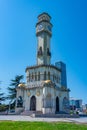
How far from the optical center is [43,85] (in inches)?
1626

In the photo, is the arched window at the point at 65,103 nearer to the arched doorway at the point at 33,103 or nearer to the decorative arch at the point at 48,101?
the decorative arch at the point at 48,101

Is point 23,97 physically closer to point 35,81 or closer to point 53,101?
point 35,81

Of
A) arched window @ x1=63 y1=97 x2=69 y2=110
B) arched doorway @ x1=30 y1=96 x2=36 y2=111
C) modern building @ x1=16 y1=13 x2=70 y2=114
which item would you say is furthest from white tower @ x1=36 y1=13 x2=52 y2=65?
arched window @ x1=63 y1=97 x2=69 y2=110

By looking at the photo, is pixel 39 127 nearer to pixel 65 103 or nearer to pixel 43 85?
pixel 43 85

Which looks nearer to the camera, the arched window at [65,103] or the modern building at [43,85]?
the modern building at [43,85]

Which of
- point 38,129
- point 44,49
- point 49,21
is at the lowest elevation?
point 38,129

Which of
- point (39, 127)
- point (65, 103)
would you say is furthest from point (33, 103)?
point (39, 127)

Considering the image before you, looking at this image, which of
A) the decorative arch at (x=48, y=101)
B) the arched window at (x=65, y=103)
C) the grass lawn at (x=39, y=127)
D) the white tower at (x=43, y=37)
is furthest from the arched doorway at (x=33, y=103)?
the grass lawn at (x=39, y=127)

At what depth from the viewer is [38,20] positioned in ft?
168

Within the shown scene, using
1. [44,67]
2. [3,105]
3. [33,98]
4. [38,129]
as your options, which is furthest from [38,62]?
[38,129]

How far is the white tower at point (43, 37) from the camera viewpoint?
46875 millimetres

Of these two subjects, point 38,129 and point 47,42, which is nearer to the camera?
point 38,129

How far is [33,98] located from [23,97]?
262 centimetres

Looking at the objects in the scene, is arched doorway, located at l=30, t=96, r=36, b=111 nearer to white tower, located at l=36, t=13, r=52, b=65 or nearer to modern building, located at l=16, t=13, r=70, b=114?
modern building, located at l=16, t=13, r=70, b=114
